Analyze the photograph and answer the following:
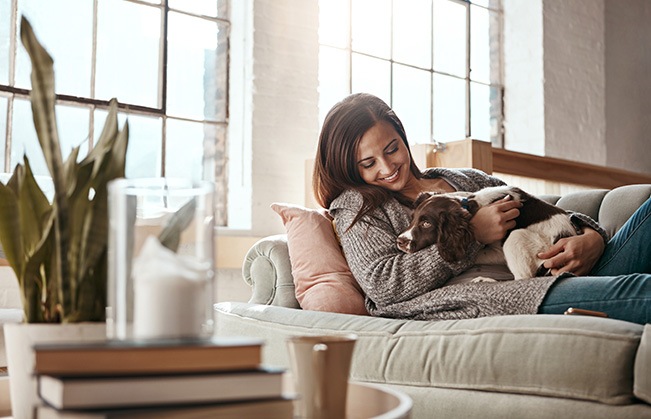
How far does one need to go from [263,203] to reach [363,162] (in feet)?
4.81

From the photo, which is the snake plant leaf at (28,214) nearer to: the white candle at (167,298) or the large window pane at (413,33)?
the white candle at (167,298)

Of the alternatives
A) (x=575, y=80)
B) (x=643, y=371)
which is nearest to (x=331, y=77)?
(x=575, y=80)

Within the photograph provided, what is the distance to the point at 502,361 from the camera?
1383 mm

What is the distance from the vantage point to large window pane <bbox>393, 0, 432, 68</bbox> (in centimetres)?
446

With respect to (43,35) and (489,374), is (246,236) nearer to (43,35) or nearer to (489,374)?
(43,35)

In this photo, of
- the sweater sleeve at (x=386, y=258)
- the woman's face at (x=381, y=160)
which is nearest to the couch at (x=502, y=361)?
the sweater sleeve at (x=386, y=258)

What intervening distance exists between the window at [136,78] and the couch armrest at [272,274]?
124 cm

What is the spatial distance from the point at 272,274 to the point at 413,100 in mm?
2494

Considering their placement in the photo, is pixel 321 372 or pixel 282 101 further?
pixel 282 101

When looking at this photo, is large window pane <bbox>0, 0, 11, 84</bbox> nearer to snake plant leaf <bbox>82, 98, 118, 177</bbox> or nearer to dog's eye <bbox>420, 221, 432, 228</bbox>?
dog's eye <bbox>420, 221, 432, 228</bbox>

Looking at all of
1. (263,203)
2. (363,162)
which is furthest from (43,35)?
(363,162)

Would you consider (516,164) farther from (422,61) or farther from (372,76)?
A: (422,61)

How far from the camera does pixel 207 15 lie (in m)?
3.66

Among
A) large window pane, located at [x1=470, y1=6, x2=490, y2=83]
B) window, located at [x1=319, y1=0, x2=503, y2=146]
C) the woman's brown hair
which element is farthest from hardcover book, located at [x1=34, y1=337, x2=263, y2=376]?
large window pane, located at [x1=470, y1=6, x2=490, y2=83]
